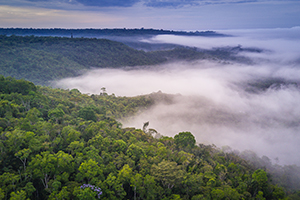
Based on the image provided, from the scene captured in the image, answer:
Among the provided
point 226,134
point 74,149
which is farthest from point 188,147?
point 226,134

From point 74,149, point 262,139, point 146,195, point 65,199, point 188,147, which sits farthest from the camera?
point 262,139

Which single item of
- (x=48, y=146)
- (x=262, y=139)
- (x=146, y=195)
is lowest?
A: (x=262, y=139)

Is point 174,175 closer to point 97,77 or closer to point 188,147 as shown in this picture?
point 188,147

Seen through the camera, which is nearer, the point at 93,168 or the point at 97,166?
the point at 93,168

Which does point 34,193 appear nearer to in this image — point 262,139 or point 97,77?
point 262,139

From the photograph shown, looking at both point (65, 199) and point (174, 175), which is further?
point (174, 175)

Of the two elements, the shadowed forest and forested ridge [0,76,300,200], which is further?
the shadowed forest

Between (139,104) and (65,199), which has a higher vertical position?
(65,199)

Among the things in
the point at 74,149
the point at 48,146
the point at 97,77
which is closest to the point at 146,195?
the point at 74,149

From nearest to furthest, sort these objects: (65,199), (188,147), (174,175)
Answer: (65,199) < (174,175) < (188,147)

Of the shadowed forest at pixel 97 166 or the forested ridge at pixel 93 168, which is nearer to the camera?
the forested ridge at pixel 93 168
